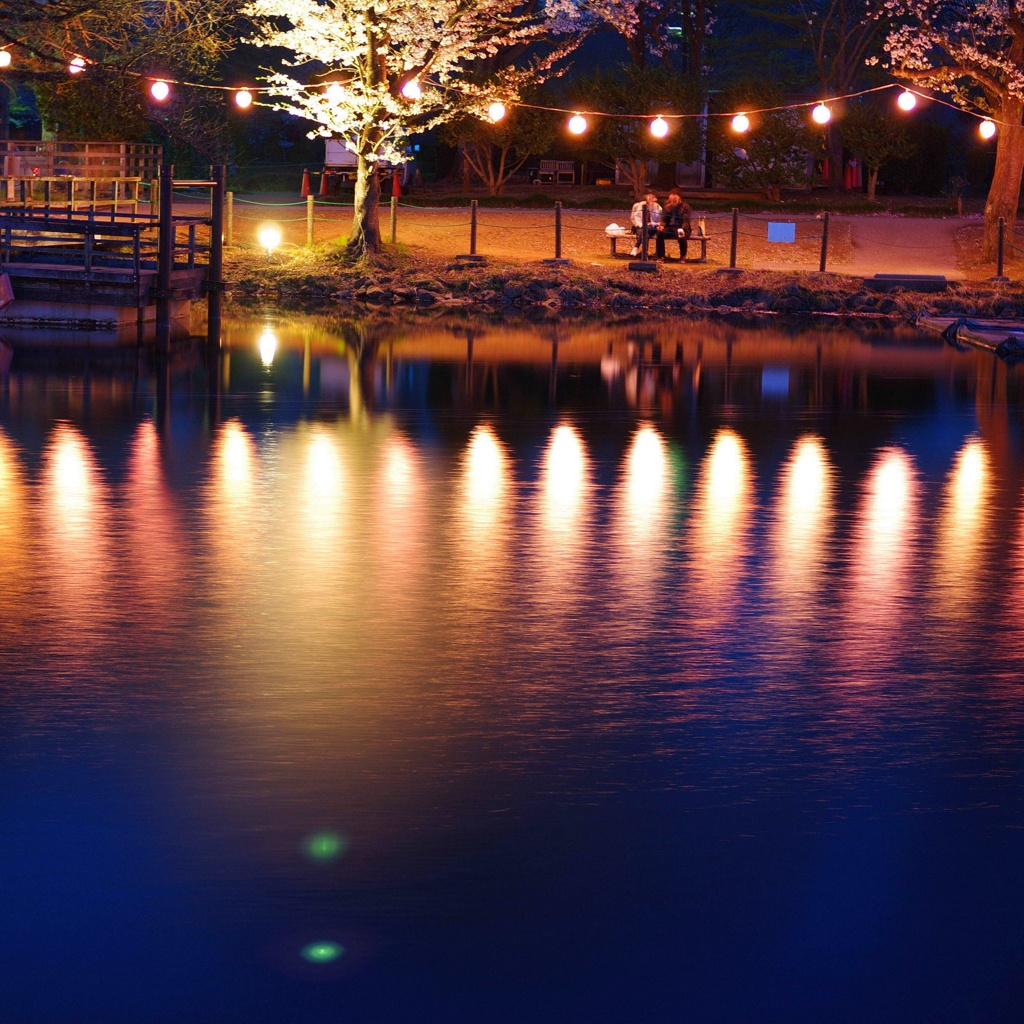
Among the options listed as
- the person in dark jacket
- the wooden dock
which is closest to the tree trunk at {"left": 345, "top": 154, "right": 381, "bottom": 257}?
the person in dark jacket

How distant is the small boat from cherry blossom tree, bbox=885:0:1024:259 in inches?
321

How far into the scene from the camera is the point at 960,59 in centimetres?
3603

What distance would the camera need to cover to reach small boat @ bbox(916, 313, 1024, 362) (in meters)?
25.0

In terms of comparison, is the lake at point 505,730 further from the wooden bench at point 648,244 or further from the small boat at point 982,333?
the wooden bench at point 648,244

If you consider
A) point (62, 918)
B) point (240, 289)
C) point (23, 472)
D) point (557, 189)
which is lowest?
point (62, 918)

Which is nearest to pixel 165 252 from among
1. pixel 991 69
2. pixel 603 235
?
pixel 603 235

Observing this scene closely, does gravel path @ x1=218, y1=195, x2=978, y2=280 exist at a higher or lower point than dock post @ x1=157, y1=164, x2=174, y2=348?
higher

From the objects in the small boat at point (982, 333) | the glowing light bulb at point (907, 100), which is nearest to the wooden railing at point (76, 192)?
the small boat at point (982, 333)

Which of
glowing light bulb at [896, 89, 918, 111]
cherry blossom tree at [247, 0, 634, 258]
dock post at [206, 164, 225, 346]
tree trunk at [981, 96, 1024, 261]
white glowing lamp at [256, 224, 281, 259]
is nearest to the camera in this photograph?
dock post at [206, 164, 225, 346]

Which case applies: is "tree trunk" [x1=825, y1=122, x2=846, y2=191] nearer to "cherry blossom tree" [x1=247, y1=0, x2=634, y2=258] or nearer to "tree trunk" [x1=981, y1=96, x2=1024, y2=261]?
"tree trunk" [x1=981, y1=96, x2=1024, y2=261]

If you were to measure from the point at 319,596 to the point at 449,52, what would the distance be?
27.1m

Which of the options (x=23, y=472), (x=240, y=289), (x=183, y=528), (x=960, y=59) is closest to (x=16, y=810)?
(x=183, y=528)

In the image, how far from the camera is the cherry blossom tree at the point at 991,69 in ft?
118

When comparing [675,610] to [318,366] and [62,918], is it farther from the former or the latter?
[318,366]
